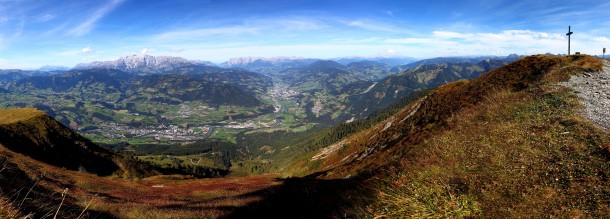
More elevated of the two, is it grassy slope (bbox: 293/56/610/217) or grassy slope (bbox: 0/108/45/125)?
grassy slope (bbox: 293/56/610/217)

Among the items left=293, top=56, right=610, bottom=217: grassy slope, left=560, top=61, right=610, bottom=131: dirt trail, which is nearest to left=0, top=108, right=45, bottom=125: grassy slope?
left=293, top=56, right=610, bottom=217: grassy slope

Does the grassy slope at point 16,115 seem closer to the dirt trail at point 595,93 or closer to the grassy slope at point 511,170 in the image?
the grassy slope at point 511,170

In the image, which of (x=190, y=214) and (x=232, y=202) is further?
(x=232, y=202)

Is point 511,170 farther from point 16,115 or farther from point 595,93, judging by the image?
point 16,115

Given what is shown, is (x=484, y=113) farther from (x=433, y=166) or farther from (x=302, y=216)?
(x=302, y=216)

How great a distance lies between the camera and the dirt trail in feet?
81.9

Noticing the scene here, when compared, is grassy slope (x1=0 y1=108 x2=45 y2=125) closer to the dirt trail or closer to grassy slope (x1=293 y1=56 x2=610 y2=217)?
grassy slope (x1=293 y1=56 x2=610 y2=217)

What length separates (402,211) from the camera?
26.2 ft

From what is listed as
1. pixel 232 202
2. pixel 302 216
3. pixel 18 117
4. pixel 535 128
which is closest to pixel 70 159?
pixel 18 117

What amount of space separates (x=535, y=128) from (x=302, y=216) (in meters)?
22.4

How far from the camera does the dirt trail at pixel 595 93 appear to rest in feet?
81.9

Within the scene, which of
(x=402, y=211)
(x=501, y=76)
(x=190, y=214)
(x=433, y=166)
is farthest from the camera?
(x=501, y=76)

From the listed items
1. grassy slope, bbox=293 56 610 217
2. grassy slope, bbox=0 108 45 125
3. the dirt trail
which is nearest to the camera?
grassy slope, bbox=293 56 610 217

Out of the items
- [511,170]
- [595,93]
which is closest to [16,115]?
[511,170]
